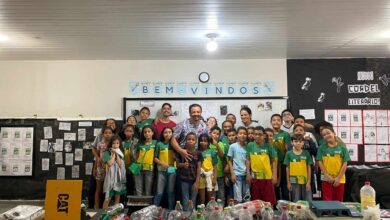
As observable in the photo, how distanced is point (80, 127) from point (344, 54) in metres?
3.96

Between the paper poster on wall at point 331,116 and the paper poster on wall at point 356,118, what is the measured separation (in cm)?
24

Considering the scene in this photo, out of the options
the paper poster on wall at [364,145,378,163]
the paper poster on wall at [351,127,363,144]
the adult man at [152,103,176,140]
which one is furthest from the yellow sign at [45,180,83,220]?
the paper poster on wall at [364,145,378,163]

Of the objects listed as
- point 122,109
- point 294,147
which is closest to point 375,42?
point 294,147

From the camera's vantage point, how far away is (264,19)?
3.07 meters

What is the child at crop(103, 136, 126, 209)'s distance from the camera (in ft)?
11.8

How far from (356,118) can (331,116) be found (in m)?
0.37

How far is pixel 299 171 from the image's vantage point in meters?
3.48

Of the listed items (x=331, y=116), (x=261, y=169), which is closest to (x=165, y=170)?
(x=261, y=169)

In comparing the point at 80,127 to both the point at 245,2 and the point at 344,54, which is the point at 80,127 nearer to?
the point at 245,2

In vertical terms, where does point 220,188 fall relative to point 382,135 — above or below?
below

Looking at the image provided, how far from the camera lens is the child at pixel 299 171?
11.4 ft

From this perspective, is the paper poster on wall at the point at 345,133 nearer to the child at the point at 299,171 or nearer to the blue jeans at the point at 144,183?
the child at the point at 299,171

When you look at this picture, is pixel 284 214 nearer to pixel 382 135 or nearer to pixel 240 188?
pixel 240 188

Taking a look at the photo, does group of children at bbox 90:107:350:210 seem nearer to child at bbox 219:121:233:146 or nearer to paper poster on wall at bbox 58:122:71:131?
child at bbox 219:121:233:146
